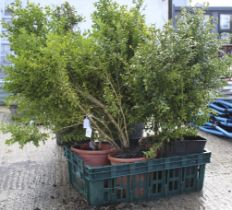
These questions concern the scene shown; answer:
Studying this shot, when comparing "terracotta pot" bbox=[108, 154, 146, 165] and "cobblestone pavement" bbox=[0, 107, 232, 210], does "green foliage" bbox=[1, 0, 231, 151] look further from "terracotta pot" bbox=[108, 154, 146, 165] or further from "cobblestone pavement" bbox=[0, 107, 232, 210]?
"cobblestone pavement" bbox=[0, 107, 232, 210]

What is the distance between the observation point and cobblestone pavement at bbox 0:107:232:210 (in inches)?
120

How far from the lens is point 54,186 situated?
3.47 meters

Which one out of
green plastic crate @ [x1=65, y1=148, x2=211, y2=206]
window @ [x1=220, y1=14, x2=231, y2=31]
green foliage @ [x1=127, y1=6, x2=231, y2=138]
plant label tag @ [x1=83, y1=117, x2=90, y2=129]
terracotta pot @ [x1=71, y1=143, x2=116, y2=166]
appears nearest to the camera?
green foliage @ [x1=127, y1=6, x2=231, y2=138]

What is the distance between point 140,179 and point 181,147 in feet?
1.47

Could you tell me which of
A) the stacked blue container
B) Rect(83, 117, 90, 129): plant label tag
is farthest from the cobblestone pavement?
Rect(83, 117, 90, 129): plant label tag

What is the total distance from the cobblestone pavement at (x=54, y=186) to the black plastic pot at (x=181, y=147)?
39cm

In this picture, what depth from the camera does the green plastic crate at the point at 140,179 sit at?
9.54 feet

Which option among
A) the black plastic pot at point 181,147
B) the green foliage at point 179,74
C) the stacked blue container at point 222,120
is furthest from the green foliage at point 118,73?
the stacked blue container at point 222,120

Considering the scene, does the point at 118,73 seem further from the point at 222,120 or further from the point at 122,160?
the point at 222,120

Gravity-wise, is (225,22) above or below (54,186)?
above

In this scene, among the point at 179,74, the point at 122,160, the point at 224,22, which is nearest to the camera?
the point at 179,74

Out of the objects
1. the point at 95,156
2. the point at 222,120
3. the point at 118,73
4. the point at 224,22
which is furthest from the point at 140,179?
the point at 224,22

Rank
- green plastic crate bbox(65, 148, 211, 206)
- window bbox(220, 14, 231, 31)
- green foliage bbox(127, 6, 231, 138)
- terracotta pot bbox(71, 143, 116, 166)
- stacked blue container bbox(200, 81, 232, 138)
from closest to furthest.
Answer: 1. green foliage bbox(127, 6, 231, 138)
2. green plastic crate bbox(65, 148, 211, 206)
3. terracotta pot bbox(71, 143, 116, 166)
4. stacked blue container bbox(200, 81, 232, 138)
5. window bbox(220, 14, 231, 31)

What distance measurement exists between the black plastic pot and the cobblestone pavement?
0.39 m
